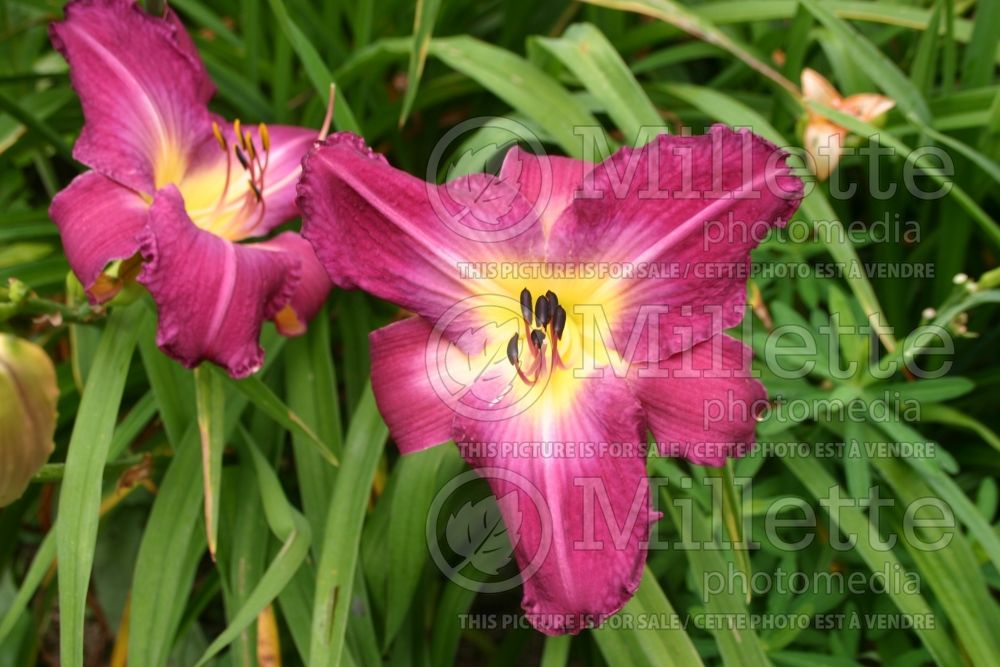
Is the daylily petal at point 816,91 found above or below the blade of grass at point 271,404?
above

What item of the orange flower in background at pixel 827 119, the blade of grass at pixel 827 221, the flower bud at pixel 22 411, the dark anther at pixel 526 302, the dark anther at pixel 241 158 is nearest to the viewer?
the flower bud at pixel 22 411

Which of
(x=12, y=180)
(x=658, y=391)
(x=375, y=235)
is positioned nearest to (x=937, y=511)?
(x=658, y=391)

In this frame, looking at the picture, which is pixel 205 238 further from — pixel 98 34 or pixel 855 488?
pixel 855 488

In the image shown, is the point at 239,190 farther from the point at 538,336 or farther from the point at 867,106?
the point at 867,106

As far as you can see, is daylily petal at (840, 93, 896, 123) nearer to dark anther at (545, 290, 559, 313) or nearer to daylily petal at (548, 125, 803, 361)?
daylily petal at (548, 125, 803, 361)

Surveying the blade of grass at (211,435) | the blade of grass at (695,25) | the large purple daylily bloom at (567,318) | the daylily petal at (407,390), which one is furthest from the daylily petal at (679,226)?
the blade of grass at (695,25)

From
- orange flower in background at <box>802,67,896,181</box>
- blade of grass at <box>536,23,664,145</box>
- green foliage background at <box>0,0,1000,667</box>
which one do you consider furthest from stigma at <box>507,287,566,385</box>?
orange flower in background at <box>802,67,896,181</box>

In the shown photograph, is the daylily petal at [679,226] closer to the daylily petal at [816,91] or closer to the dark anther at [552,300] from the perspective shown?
the dark anther at [552,300]
